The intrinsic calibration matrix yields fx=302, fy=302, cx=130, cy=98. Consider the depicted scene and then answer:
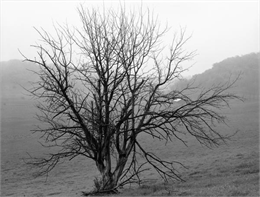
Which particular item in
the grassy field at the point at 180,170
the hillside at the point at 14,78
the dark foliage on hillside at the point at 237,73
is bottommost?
the grassy field at the point at 180,170

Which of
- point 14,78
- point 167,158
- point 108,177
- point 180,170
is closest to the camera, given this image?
point 108,177

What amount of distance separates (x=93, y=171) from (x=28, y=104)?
5941cm

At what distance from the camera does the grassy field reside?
11680 millimetres

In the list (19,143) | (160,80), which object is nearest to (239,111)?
(19,143)

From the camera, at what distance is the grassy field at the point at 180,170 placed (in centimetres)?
1168

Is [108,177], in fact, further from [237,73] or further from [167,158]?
[237,73]

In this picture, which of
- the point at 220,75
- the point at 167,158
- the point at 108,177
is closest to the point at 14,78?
the point at 220,75

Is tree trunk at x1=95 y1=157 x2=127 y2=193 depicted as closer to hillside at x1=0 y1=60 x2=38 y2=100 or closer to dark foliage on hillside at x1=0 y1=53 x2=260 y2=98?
dark foliage on hillside at x1=0 y1=53 x2=260 y2=98

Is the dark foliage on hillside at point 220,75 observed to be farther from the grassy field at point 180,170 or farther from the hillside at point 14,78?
the grassy field at point 180,170

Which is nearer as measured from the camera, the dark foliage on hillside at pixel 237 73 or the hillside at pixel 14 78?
the dark foliage on hillside at pixel 237 73

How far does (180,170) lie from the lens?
2012 cm

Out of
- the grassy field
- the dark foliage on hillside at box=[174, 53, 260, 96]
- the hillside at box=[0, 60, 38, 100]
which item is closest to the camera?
the grassy field

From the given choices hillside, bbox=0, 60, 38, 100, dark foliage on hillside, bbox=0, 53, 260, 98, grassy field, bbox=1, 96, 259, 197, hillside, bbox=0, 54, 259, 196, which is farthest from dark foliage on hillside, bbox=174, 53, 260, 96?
hillside, bbox=0, 60, 38, 100

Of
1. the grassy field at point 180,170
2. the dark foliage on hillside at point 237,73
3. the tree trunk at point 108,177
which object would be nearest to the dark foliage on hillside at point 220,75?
the dark foliage on hillside at point 237,73
